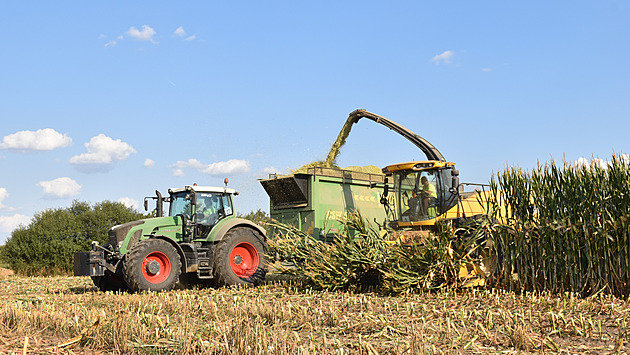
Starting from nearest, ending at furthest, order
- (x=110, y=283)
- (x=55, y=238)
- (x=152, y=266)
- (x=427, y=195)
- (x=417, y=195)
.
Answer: (x=152, y=266) < (x=110, y=283) < (x=427, y=195) < (x=417, y=195) < (x=55, y=238)

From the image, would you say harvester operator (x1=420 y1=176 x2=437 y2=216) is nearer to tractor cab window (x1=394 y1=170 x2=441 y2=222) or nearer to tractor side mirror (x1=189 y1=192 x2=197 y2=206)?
tractor cab window (x1=394 y1=170 x2=441 y2=222)

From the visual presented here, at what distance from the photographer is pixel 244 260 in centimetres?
1217

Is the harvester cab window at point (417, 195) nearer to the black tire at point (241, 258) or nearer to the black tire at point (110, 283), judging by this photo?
the black tire at point (241, 258)

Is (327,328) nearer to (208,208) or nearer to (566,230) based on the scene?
(566,230)

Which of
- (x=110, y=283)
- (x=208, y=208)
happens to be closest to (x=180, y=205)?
(x=208, y=208)

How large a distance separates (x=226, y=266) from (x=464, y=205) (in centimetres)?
487

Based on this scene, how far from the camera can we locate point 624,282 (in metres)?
8.93

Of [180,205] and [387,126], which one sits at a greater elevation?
[387,126]

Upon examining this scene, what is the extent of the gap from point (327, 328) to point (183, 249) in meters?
5.90

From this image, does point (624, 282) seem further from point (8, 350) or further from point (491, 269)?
point (8, 350)

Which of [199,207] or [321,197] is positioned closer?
[199,207]

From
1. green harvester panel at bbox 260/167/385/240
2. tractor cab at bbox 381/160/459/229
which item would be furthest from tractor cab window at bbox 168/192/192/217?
tractor cab at bbox 381/160/459/229

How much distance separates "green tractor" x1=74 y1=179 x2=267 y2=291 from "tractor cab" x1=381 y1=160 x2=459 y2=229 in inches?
117

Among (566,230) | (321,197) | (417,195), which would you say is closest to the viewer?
(566,230)
